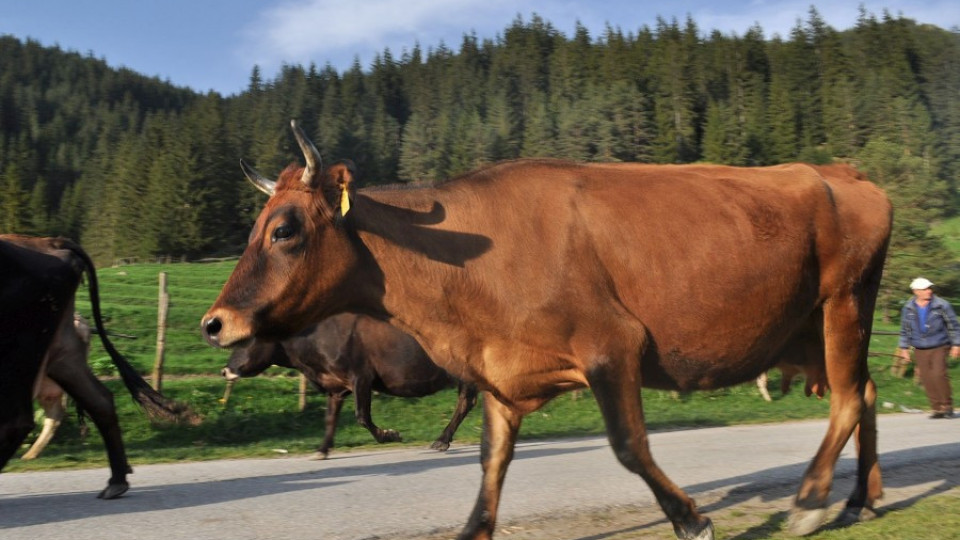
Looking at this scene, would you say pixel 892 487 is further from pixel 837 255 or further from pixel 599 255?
pixel 599 255

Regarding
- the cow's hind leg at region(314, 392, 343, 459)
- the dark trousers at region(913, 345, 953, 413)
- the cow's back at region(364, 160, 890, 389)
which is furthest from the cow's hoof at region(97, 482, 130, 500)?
the dark trousers at region(913, 345, 953, 413)

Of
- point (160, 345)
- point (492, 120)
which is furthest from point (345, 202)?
point (492, 120)

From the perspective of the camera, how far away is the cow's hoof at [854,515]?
6207 mm

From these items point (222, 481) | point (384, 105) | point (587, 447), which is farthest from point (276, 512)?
point (384, 105)

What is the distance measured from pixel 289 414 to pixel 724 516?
399 inches

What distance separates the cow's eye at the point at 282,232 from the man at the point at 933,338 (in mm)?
12545

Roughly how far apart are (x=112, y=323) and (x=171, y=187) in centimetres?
7037

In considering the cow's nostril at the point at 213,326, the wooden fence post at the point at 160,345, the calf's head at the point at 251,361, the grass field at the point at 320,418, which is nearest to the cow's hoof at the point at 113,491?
the cow's nostril at the point at 213,326

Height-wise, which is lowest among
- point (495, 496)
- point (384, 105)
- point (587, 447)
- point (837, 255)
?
point (587, 447)

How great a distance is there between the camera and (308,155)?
16.4 ft

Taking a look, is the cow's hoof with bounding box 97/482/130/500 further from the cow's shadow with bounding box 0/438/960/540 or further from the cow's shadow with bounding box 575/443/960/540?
the cow's shadow with bounding box 575/443/960/540

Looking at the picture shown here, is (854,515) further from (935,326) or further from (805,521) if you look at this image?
(935,326)

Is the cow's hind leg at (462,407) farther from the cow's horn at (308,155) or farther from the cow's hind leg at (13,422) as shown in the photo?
the cow's horn at (308,155)

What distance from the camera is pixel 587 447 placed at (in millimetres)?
11633
